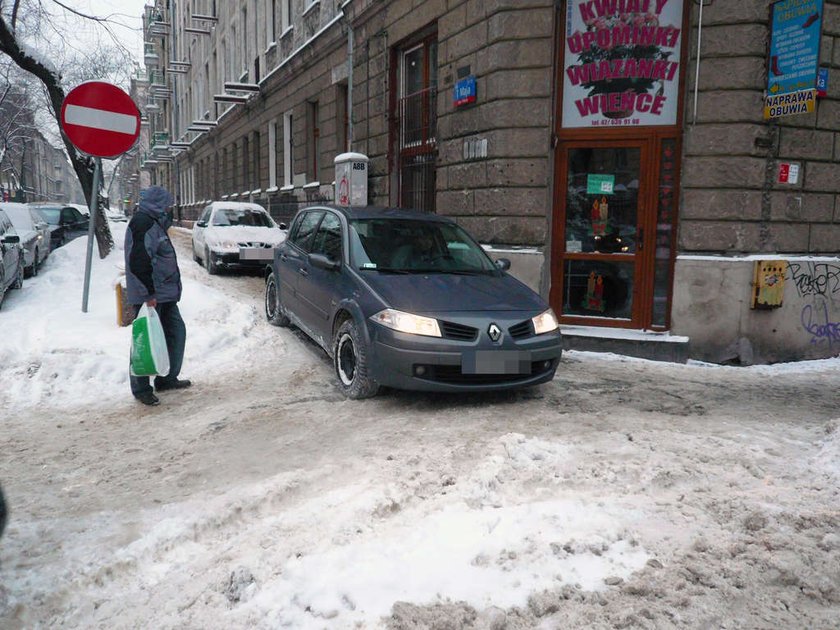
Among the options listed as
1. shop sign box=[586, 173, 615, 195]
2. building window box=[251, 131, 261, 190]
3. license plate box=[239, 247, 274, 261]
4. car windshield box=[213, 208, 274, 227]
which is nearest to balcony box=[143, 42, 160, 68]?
building window box=[251, 131, 261, 190]

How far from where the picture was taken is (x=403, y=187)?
12.4 m

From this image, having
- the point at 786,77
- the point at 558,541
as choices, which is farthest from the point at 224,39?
the point at 558,541

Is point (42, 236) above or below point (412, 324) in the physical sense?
above

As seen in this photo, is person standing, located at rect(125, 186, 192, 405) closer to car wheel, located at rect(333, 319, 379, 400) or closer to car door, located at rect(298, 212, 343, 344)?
car door, located at rect(298, 212, 343, 344)

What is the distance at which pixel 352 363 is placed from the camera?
18.8 ft

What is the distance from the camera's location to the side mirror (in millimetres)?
6074

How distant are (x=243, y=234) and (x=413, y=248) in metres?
8.27

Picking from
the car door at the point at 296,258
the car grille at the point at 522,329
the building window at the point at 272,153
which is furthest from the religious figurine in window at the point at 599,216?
the building window at the point at 272,153

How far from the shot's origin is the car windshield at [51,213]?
2238 cm

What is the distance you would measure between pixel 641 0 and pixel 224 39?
79.3ft

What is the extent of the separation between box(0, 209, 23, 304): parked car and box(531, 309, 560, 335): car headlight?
7145 mm

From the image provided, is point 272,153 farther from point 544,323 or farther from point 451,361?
point 451,361

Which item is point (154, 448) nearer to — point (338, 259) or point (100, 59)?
point (338, 259)

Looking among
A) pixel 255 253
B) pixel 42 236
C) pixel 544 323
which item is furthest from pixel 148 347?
pixel 42 236
